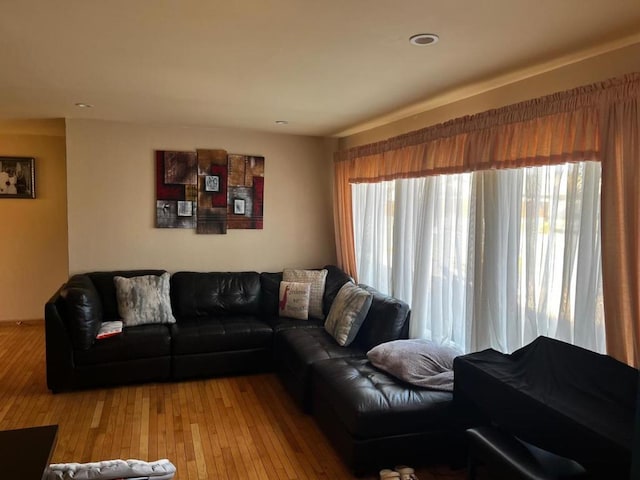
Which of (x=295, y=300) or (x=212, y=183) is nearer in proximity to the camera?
(x=295, y=300)

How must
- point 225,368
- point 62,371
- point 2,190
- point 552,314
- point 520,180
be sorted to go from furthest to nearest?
point 2,190 < point 225,368 < point 62,371 < point 520,180 < point 552,314

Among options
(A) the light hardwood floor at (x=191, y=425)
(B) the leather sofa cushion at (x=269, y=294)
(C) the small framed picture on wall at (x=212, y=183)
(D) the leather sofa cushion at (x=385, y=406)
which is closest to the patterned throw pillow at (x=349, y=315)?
(A) the light hardwood floor at (x=191, y=425)

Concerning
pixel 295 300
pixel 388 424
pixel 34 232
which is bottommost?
pixel 388 424

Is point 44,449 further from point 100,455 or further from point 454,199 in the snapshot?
point 454,199

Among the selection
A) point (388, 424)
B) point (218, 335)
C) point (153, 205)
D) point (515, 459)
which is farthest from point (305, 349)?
point (153, 205)

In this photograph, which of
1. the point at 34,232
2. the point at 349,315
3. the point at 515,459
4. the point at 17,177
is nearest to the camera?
the point at 515,459

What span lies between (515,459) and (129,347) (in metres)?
3.01

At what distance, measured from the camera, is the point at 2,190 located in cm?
549

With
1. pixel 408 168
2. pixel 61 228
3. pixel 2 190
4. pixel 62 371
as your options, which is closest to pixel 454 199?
pixel 408 168

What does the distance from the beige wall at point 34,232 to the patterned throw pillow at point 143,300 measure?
6.80 ft

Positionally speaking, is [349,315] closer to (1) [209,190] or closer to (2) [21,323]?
(1) [209,190]

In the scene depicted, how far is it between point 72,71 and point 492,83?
2532 millimetres

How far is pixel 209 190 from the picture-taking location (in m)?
4.84

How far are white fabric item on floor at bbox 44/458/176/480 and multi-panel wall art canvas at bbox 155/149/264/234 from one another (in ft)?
8.86
